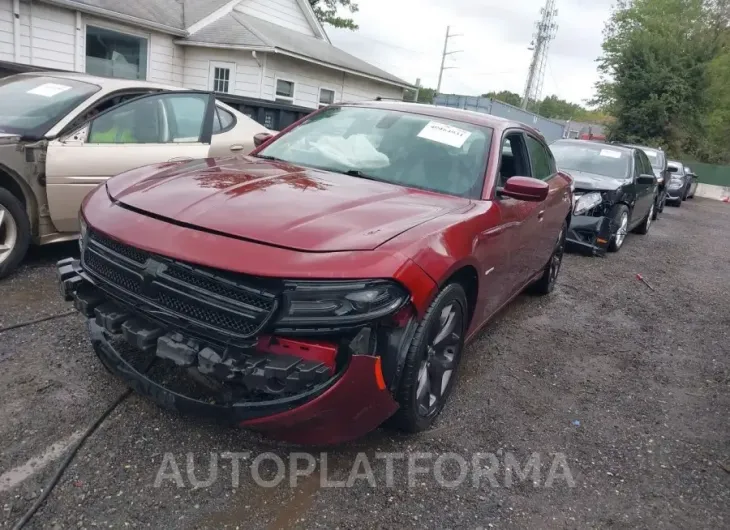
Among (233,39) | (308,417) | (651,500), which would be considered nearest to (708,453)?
(651,500)

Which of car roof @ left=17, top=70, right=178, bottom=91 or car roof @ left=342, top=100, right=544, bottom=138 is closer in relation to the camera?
car roof @ left=342, top=100, right=544, bottom=138

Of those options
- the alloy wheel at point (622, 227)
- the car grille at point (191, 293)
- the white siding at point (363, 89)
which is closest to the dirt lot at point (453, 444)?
the car grille at point (191, 293)

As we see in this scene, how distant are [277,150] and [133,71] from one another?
1164 cm

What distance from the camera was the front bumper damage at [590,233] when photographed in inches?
311

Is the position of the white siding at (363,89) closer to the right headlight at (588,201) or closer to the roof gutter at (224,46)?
the roof gutter at (224,46)

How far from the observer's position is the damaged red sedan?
2223 millimetres

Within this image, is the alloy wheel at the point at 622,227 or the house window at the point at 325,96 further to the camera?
the house window at the point at 325,96

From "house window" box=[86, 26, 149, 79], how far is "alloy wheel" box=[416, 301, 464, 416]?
1254 cm

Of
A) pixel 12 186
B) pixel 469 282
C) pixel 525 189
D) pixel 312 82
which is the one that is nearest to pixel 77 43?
pixel 312 82

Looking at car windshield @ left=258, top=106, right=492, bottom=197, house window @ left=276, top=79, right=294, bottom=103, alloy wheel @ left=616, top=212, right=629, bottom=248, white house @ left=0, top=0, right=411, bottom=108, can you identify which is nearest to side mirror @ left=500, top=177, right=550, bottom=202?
car windshield @ left=258, top=106, right=492, bottom=197

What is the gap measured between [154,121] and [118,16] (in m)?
9.14

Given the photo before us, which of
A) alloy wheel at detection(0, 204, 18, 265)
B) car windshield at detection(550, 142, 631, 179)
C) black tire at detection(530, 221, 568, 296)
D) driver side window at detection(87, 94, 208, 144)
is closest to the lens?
alloy wheel at detection(0, 204, 18, 265)

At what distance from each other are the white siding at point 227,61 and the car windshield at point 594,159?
836cm

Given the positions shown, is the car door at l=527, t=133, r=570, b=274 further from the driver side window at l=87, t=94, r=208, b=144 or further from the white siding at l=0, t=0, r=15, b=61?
the white siding at l=0, t=0, r=15, b=61
